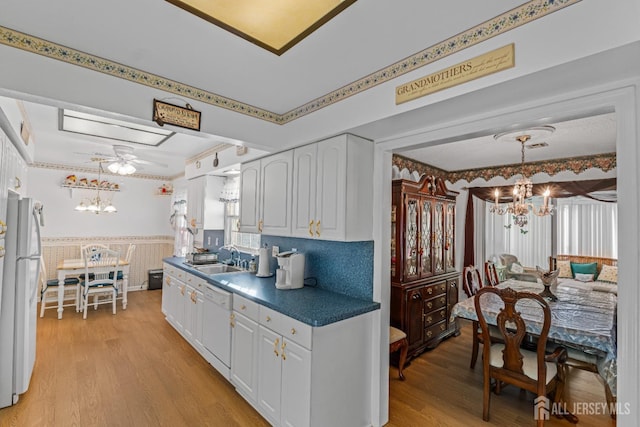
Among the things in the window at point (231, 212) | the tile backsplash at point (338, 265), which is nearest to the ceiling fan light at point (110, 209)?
the window at point (231, 212)

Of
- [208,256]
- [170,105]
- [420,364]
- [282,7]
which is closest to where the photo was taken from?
[282,7]

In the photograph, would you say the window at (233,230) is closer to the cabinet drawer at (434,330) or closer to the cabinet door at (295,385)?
the cabinet door at (295,385)

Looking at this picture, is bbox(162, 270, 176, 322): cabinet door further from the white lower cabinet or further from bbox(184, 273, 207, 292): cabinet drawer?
the white lower cabinet

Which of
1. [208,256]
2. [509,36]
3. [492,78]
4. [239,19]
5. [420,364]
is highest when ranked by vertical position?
[239,19]

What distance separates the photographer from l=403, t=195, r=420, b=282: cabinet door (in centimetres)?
337

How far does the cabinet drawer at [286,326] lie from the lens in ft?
6.26

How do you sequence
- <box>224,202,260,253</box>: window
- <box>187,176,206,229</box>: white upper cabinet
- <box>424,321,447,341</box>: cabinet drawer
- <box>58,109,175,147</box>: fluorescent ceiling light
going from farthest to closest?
<box>187,176,206,229</box>: white upper cabinet
<box>224,202,260,253</box>: window
<box>424,321,447,341</box>: cabinet drawer
<box>58,109,175,147</box>: fluorescent ceiling light

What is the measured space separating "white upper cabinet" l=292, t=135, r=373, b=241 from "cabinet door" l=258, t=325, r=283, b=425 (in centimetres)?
85

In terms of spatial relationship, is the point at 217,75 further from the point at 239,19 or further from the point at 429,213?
the point at 429,213

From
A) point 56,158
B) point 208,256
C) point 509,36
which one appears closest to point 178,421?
point 208,256

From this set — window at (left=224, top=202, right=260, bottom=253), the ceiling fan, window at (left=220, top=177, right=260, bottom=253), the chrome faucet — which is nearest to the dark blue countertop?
the chrome faucet

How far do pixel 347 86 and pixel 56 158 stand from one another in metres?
5.57

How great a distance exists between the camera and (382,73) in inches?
72.2

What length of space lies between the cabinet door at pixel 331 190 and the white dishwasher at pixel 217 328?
1.17 meters
